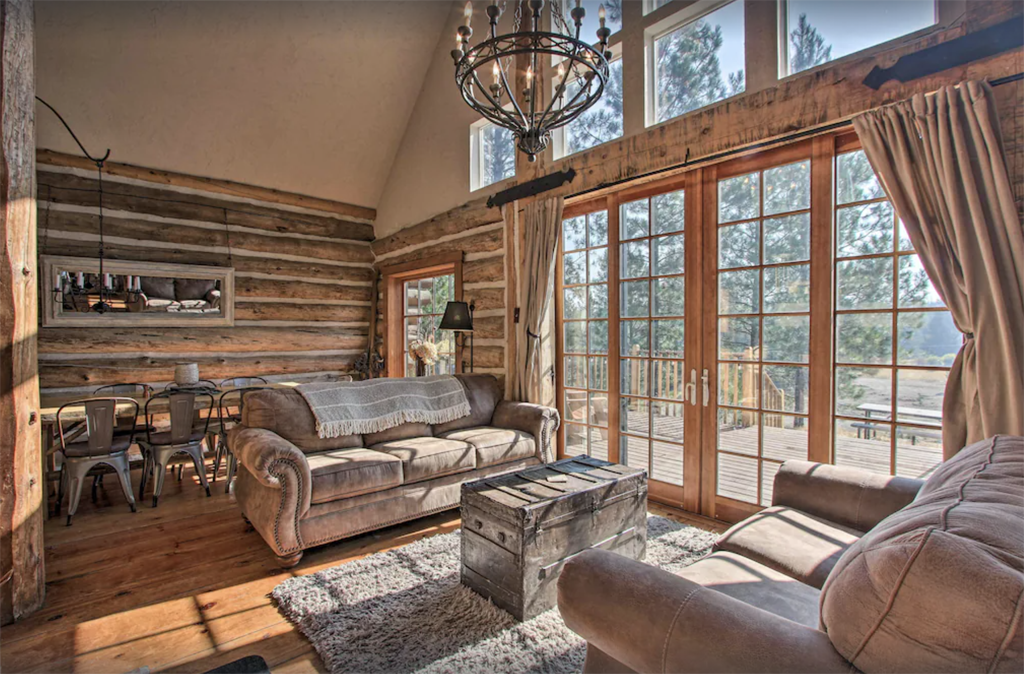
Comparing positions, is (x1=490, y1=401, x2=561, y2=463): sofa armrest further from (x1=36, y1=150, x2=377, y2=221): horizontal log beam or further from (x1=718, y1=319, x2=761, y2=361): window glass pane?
(x1=36, y1=150, x2=377, y2=221): horizontal log beam

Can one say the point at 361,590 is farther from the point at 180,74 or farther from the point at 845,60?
the point at 180,74

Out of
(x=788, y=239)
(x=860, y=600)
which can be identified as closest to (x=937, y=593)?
(x=860, y=600)

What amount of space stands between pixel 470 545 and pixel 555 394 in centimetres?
230

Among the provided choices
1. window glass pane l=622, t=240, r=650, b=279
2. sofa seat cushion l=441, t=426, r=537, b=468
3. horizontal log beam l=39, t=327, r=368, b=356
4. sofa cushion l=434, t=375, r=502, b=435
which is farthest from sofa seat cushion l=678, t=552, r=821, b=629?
horizontal log beam l=39, t=327, r=368, b=356

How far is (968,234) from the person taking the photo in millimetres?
2352

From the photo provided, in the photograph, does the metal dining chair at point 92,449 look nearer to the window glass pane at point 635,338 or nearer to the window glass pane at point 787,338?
the window glass pane at point 635,338

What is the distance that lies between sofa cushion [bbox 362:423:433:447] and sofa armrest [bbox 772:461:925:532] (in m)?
2.62

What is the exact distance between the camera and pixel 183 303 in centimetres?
573

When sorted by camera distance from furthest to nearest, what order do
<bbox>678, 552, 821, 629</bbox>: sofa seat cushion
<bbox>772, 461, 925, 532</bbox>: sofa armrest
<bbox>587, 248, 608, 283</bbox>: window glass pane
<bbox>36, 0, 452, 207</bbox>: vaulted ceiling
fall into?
<bbox>36, 0, 452, 207</bbox>: vaulted ceiling, <bbox>587, 248, 608, 283</bbox>: window glass pane, <bbox>772, 461, 925, 532</bbox>: sofa armrest, <bbox>678, 552, 821, 629</bbox>: sofa seat cushion

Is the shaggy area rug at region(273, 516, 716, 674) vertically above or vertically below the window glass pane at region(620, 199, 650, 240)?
below

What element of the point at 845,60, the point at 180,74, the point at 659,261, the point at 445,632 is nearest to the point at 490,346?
the point at 659,261

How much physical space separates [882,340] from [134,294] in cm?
670

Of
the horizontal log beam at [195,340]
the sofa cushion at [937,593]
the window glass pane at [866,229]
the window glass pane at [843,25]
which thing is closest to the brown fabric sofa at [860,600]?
the sofa cushion at [937,593]

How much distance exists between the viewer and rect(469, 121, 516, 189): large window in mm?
5199
